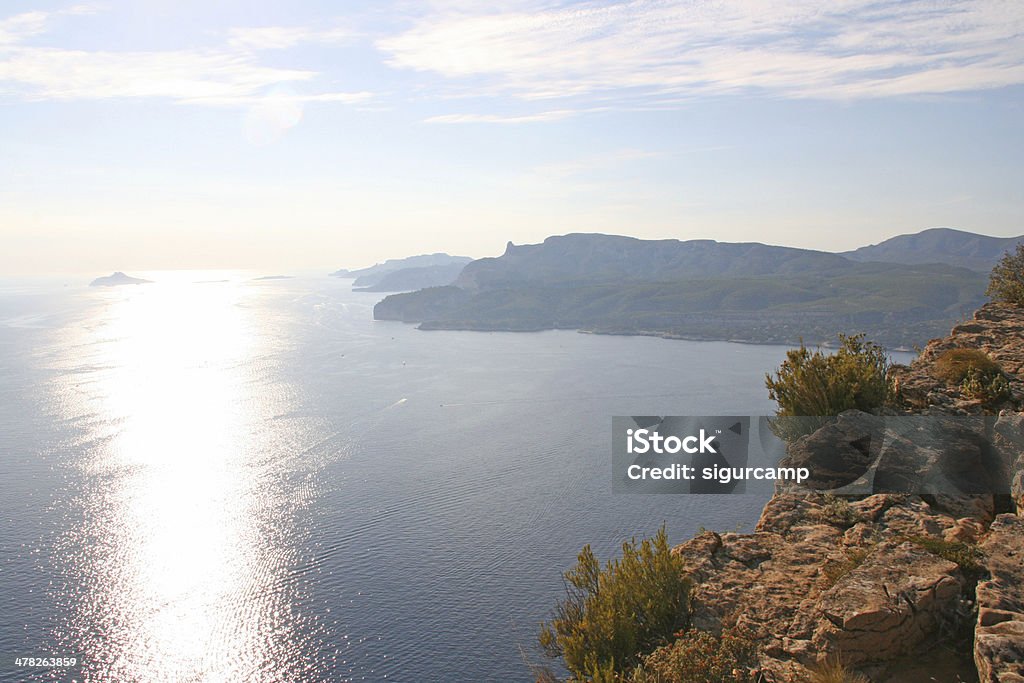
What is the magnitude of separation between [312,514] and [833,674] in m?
47.2

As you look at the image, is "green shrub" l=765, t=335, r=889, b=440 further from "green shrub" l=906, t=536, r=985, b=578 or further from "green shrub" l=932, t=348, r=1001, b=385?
"green shrub" l=906, t=536, r=985, b=578

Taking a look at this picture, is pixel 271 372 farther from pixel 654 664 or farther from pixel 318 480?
pixel 654 664

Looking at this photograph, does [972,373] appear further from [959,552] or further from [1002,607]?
[1002,607]

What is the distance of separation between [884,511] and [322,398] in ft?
279

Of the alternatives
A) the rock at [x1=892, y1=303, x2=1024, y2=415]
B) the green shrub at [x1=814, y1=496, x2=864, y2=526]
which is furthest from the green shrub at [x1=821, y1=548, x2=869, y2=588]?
the rock at [x1=892, y1=303, x2=1024, y2=415]

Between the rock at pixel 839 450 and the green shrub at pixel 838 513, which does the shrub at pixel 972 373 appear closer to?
the rock at pixel 839 450

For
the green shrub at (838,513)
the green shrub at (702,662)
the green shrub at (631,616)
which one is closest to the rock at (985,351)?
the green shrub at (838,513)

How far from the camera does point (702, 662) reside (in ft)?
24.1

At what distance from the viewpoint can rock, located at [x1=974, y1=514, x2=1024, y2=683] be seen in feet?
20.1

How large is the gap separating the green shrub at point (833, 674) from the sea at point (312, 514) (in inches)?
865

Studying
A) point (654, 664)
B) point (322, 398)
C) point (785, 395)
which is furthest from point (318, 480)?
point (654, 664)

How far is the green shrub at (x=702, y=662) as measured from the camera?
733cm

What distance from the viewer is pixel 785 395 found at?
46.0 ft

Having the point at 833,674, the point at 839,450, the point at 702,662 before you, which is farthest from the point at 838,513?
the point at 702,662
